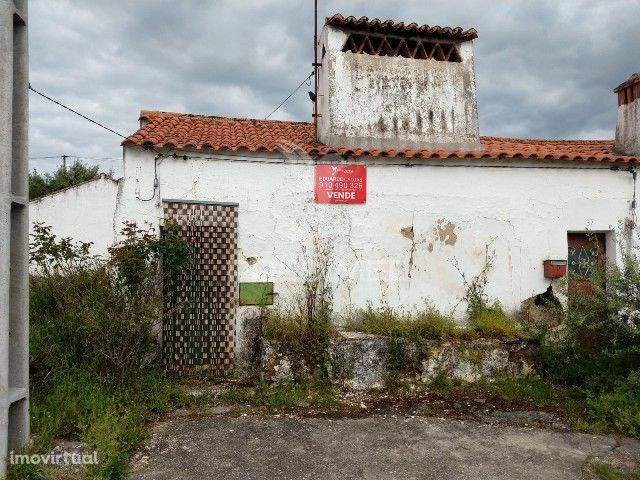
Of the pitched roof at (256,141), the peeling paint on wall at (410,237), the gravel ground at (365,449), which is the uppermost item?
the pitched roof at (256,141)

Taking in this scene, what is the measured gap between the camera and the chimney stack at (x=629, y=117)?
383 inches

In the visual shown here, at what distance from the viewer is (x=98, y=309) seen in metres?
6.12

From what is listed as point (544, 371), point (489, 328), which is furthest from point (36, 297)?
point (544, 371)

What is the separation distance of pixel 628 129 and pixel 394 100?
4.91 m

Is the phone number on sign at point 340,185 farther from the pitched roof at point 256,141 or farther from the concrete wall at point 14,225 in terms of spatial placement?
the concrete wall at point 14,225

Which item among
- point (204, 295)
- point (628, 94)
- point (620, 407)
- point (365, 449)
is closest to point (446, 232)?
point (620, 407)

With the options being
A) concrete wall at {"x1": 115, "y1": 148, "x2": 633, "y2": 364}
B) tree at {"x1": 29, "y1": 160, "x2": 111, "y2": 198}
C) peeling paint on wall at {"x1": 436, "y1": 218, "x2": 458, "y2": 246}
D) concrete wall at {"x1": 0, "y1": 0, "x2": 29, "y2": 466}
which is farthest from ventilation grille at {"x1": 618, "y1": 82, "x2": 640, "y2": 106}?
tree at {"x1": 29, "y1": 160, "x2": 111, "y2": 198}

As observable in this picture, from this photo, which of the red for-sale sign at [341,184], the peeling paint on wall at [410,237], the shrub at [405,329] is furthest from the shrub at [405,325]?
the red for-sale sign at [341,184]

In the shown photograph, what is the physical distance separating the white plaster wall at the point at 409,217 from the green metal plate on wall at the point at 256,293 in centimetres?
13

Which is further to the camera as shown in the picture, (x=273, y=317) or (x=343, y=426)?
(x=273, y=317)

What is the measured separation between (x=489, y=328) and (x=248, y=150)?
15.7ft

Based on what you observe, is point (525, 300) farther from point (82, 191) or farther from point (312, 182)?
point (82, 191)

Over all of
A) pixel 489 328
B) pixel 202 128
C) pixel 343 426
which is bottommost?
pixel 343 426

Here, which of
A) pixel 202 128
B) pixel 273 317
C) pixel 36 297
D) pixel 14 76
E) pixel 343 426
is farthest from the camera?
pixel 202 128
